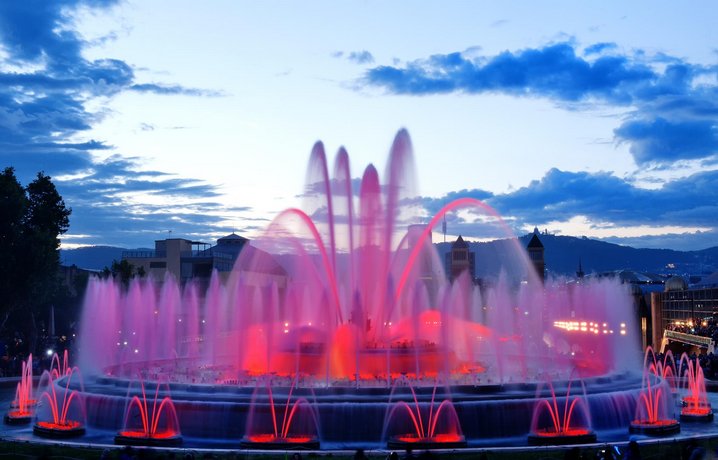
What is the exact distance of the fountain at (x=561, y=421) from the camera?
2852 centimetres

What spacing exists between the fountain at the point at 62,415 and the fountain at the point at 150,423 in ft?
6.58

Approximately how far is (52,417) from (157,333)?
135ft

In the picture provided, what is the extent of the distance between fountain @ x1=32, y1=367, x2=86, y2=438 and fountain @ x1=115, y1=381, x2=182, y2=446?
2004mm

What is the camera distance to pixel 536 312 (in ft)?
287

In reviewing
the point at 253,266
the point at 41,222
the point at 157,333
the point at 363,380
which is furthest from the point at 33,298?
the point at 253,266

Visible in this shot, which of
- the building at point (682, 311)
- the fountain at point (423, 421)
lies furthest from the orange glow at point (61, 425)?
the building at point (682, 311)

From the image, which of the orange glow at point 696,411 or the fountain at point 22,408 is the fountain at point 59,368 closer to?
the fountain at point 22,408

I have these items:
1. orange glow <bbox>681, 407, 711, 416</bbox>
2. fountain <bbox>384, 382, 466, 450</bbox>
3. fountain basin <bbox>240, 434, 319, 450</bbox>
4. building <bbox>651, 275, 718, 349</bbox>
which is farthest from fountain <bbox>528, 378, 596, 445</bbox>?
building <bbox>651, 275, 718, 349</bbox>

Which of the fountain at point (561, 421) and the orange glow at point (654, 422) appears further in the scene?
the orange glow at point (654, 422)

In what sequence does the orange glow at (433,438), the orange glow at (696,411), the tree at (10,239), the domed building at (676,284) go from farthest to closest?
the domed building at (676,284) → the tree at (10,239) → the orange glow at (696,411) → the orange glow at (433,438)

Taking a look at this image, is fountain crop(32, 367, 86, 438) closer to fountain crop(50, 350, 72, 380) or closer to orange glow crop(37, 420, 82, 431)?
orange glow crop(37, 420, 82, 431)

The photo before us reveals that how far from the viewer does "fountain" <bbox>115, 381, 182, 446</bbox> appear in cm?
2873

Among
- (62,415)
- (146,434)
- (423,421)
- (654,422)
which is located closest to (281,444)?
(423,421)

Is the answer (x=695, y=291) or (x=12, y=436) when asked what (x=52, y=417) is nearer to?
(x=12, y=436)
